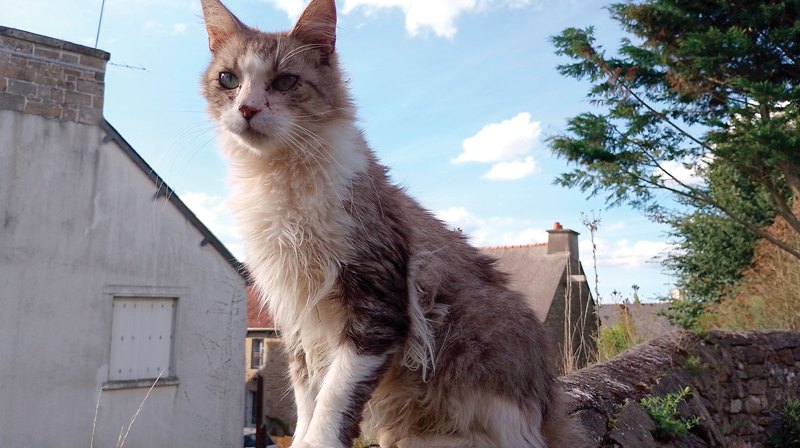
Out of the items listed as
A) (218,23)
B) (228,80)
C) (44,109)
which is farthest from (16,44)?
(228,80)

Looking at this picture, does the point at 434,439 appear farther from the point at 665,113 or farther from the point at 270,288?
the point at 665,113

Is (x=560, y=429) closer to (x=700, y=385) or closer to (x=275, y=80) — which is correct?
(x=275, y=80)

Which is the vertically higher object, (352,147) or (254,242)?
(352,147)

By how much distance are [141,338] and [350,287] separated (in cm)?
800

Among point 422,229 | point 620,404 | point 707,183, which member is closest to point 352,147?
point 422,229

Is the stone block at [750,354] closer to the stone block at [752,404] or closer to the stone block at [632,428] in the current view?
the stone block at [752,404]

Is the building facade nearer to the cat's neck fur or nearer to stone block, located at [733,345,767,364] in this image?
the cat's neck fur

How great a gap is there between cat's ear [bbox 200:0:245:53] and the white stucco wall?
7.30 meters

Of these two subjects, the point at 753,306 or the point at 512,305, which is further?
the point at 753,306

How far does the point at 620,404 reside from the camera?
2861 millimetres

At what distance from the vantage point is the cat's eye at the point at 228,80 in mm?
2002

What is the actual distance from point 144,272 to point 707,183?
11469 mm

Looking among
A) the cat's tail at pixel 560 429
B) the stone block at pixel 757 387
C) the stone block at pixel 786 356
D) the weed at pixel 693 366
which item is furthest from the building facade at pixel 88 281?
the stone block at pixel 786 356

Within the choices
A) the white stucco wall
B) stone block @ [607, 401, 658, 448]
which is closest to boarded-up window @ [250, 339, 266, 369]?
the white stucco wall
